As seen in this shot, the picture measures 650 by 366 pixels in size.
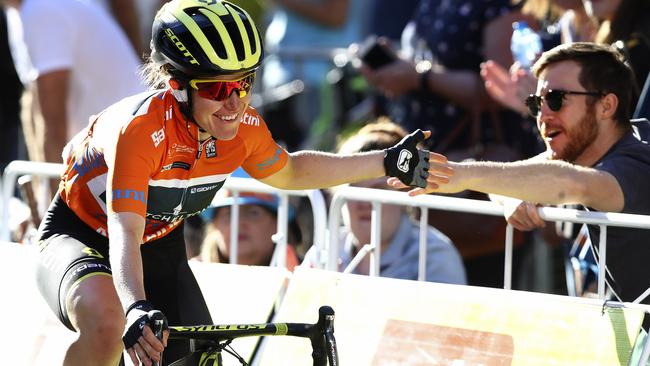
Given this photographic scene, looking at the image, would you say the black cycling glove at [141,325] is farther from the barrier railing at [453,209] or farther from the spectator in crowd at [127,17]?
the spectator in crowd at [127,17]

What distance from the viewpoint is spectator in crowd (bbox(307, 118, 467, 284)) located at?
585cm

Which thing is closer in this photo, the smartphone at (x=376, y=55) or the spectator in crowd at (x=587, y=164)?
the spectator in crowd at (x=587, y=164)

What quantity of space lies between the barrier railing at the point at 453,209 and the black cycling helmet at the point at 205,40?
1180 millimetres

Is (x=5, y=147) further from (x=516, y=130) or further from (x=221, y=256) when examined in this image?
(x=516, y=130)

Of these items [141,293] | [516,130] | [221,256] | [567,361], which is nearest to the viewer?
[141,293]

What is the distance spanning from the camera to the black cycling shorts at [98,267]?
4.21m

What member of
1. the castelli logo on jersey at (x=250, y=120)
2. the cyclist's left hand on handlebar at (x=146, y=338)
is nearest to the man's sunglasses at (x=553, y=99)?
the castelli logo on jersey at (x=250, y=120)

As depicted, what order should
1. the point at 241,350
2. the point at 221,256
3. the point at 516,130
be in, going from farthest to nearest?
1. the point at 516,130
2. the point at 221,256
3. the point at 241,350

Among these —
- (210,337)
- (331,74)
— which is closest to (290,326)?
(210,337)

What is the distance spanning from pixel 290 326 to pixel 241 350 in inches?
51.9

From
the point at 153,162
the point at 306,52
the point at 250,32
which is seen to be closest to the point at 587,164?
the point at 250,32

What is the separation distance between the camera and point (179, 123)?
423 centimetres

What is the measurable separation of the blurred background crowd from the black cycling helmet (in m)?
1.94

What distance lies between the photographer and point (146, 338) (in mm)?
3525
